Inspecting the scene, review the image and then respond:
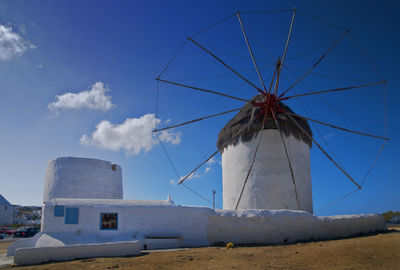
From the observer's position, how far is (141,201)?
13.7 metres

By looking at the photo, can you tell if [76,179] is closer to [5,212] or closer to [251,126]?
[251,126]

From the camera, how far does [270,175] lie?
620 inches

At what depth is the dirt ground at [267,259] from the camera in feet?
25.4

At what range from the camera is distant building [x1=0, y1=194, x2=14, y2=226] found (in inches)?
1389

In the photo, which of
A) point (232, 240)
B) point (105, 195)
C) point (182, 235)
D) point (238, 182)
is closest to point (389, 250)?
point (232, 240)

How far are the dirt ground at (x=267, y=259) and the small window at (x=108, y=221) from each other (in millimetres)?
2348

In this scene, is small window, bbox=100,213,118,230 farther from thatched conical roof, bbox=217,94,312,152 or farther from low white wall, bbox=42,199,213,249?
thatched conical roof, bbox=217,94,312,152

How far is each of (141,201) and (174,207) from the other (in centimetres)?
212

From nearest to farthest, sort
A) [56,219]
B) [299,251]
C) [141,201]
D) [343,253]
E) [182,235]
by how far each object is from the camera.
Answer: [343,253] < [299,251] < [56,219] < [182,235] < [141,201]

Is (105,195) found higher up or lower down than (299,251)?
higher up

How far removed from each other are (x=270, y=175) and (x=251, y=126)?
2534mm

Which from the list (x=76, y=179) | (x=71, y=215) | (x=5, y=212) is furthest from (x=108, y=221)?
(x=5, y=212)

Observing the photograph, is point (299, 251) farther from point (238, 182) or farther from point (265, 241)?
point (238, 182)

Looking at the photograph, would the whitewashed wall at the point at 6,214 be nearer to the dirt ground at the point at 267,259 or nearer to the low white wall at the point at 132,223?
the low white wall at the point at 132,223
